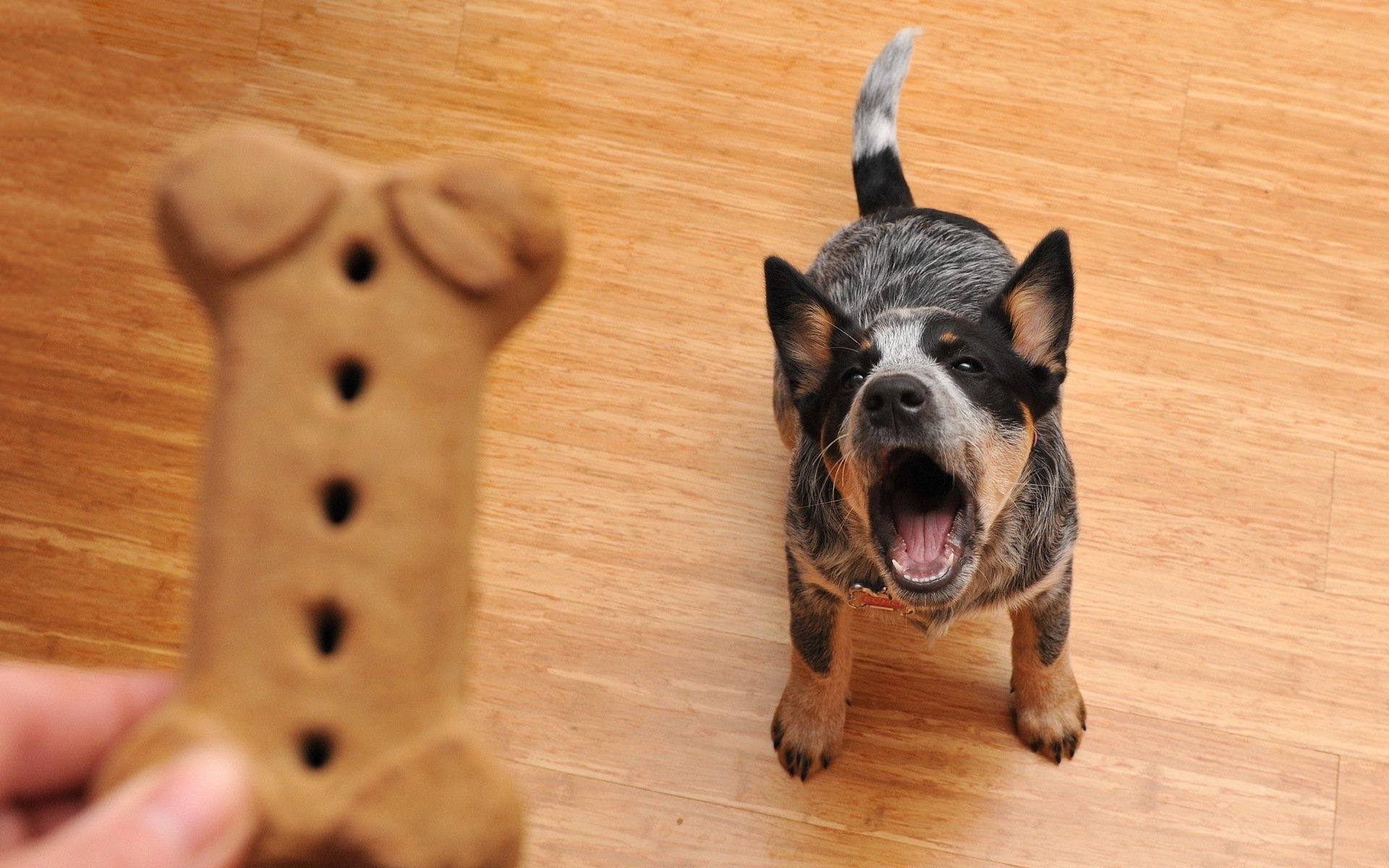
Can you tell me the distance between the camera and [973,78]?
9.65 ft

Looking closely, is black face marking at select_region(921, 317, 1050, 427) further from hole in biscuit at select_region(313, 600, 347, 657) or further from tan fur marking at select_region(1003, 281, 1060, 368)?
hole in biscuit at select_region(313, 600, 347, 657)

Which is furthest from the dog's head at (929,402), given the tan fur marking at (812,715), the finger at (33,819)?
the finger at (33,819)

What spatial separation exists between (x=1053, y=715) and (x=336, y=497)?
6.03 feet

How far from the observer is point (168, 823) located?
3.24 ft

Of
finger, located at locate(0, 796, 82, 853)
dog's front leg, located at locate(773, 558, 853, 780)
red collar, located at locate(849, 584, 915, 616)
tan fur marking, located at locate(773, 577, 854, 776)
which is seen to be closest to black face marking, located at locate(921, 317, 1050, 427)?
red collar, located at locate(849, 584, 915, 616)

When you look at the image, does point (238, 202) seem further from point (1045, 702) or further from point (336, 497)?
point (1045, 702)

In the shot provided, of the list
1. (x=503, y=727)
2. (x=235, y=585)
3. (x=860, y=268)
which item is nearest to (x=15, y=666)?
(x=235, y=585)

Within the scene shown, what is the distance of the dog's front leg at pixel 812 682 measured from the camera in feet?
7.54

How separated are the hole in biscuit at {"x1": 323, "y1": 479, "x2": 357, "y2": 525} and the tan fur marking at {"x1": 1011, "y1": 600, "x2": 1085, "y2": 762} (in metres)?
1.64

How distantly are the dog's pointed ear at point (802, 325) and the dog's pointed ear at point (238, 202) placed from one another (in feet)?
3.50

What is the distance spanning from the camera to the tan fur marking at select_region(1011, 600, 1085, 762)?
2.37 metres

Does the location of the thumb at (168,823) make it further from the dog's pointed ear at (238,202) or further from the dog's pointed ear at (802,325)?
the dog's pointed ear at (802,325)

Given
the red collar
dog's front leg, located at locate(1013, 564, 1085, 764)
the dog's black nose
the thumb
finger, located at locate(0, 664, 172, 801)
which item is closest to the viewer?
the thumb

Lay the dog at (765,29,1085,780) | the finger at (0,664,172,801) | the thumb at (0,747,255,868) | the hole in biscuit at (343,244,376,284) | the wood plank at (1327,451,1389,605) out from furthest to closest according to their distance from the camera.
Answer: the wood plank at (1327,451,1389,605)
the dog at (765,29,1085,780)
the finger at (0,664,172,801)
the hole in biscuit at (343,244,376,284)
the thumb at (0,747,255,868)
